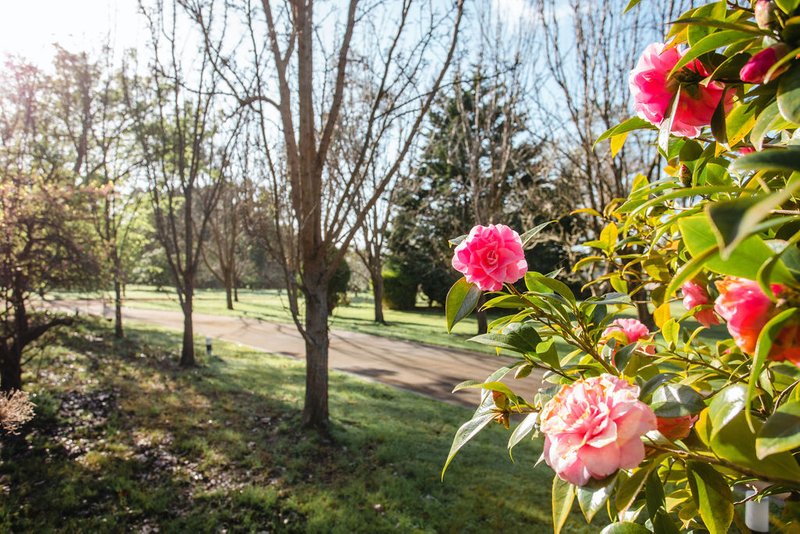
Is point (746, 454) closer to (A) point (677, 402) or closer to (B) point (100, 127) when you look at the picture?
(A) point (677, 402)

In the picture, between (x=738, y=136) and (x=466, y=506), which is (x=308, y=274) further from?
(x=738, y=136)

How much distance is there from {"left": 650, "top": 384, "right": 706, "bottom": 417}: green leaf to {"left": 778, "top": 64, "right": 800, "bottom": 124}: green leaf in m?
0.38

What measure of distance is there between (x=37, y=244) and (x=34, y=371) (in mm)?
2380

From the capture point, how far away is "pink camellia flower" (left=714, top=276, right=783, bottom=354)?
1.60 feet

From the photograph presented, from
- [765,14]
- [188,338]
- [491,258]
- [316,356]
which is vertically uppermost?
[765,14]

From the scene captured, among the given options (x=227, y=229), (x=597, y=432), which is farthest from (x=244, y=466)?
(x=227, y=229)

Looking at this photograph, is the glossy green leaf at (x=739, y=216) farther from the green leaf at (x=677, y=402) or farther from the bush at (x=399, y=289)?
the bush at (x=399, y=289)

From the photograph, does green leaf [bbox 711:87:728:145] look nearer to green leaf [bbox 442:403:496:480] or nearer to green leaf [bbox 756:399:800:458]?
green leaf [bbox 756:399:800:458]

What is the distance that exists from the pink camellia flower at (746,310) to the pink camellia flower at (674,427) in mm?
230

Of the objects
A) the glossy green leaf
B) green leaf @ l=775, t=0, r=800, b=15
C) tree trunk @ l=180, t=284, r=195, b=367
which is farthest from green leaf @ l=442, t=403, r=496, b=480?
tree trunk @ l=180, t=284, r=195, b=367

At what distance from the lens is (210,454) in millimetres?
4527

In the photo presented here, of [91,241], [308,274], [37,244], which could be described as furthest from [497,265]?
[91,241]

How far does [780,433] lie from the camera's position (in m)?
0.46

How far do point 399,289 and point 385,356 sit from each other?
12.4 m
